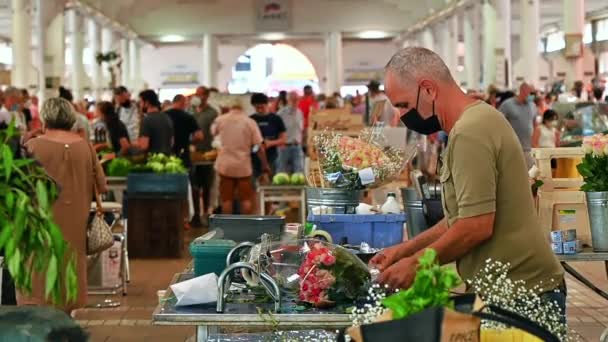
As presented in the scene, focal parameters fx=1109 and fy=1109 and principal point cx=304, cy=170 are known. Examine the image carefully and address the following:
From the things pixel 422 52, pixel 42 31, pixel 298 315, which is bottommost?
pixel 298 315

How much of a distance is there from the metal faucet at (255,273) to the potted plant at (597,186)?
218 cm

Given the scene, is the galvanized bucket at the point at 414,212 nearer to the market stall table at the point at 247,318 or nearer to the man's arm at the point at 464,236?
the market stall table at the point at 247,318

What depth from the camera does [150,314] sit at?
784 centimetres

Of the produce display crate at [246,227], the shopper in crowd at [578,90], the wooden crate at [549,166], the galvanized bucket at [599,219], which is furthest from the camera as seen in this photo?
the shopper in crowd at [578,90]

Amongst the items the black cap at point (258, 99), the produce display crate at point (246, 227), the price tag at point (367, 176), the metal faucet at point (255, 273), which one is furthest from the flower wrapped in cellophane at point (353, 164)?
the black cap at point (258, 99)

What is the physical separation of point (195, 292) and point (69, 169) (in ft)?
9.27

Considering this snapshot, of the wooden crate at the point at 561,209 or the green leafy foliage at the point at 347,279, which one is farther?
the wooden crate at the point at 561,209

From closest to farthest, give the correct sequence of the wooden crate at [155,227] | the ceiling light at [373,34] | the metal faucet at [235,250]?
the metal faucet at [235,250], the wooden crate at [155,227], the ceiling light at [373,34]

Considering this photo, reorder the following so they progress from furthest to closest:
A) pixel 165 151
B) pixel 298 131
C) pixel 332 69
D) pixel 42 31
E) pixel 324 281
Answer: pixel 332 69 < pixel 42 31 < pixel 298 131 < pixel 165 151 < pixel 324 281

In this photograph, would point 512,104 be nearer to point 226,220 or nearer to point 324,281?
point 226,220

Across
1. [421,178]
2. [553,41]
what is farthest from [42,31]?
[553,41]

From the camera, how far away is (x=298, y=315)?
347 centimetres

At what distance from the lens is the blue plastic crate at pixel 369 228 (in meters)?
5.57

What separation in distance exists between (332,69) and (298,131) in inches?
892
